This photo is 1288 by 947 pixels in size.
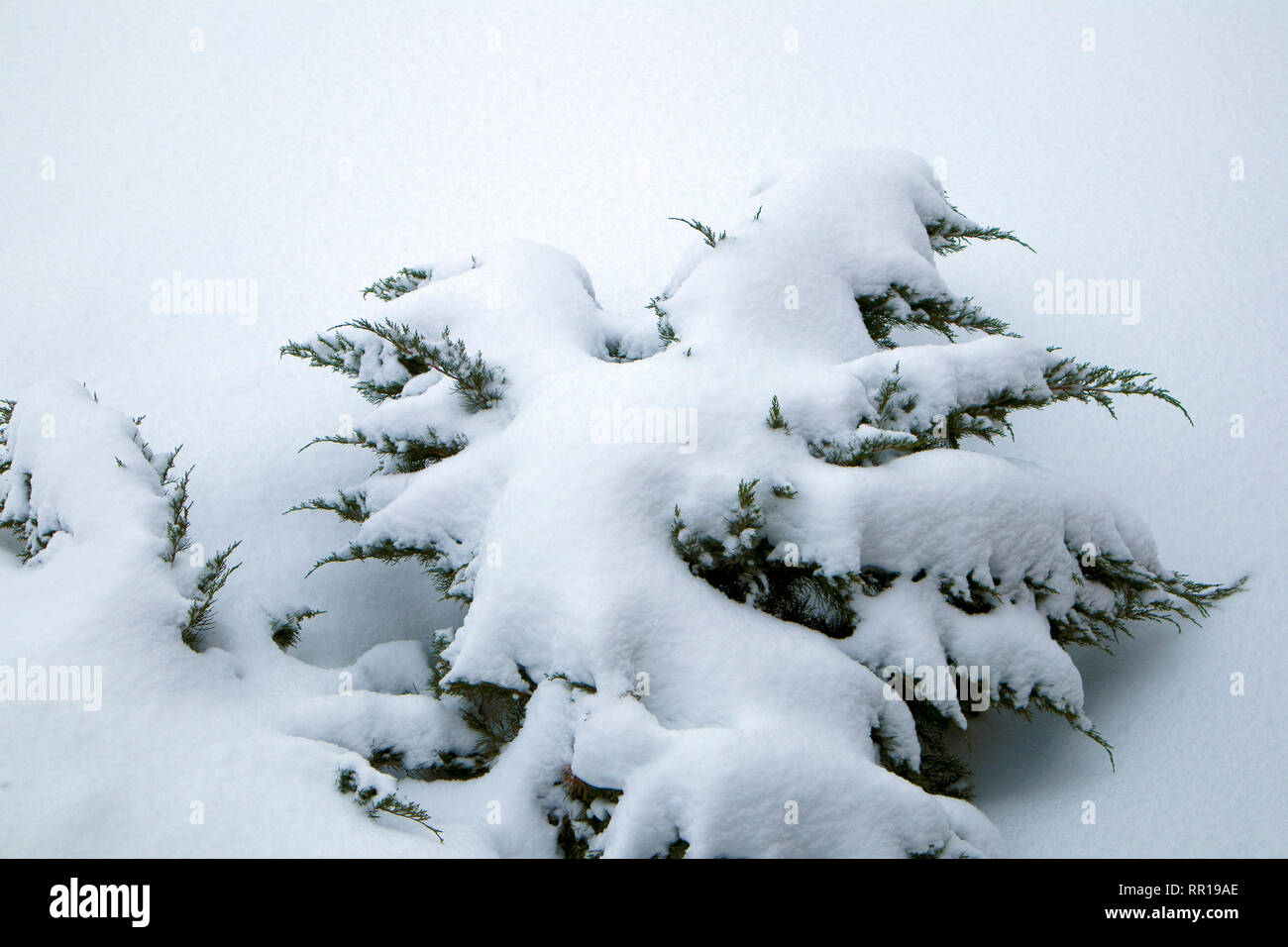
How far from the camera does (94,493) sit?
330cm

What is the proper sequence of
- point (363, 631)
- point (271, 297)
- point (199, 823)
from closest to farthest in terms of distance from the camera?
point (199, 823) → point (363, 631) → point (271, 297)

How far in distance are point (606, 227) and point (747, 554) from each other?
4.12m

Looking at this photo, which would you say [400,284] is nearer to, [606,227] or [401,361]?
[401,361]

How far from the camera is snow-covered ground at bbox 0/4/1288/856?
2.95 metres

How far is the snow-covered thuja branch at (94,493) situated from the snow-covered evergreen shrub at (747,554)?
647 mm

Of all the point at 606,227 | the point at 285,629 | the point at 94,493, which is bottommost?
the point at 285,629

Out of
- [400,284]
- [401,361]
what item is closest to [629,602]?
[401,361]

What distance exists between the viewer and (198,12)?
8.44 metres

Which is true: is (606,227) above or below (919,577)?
above

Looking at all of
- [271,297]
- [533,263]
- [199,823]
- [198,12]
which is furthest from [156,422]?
[198,12]
